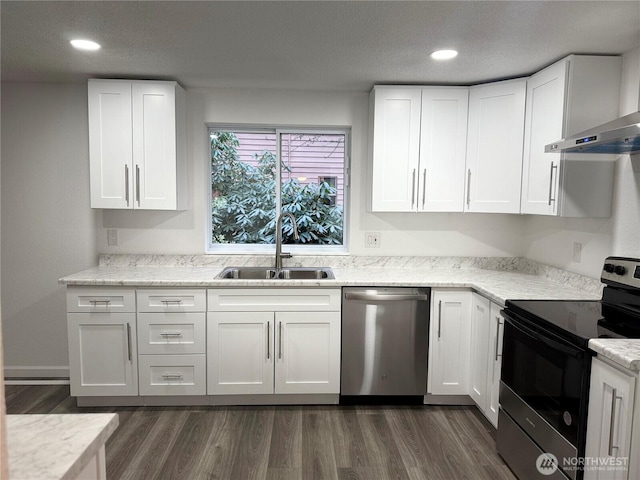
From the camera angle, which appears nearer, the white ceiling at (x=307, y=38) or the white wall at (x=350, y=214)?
the white ceiling at (x=307, y=38)

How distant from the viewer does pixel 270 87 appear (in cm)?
323

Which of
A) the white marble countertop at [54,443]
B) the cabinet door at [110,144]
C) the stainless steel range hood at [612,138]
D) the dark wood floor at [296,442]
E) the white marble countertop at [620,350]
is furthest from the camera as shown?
the cabinet door at [110,144]

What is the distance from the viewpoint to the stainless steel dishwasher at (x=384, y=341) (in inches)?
113

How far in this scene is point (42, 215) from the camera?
3.29 metres

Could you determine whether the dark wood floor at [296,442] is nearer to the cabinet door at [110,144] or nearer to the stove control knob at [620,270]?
the stove control knob at [620,270]

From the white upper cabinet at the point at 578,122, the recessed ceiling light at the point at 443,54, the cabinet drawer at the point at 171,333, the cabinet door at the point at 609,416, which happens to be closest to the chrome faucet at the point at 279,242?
the cabinet drawer at the point at 171,333

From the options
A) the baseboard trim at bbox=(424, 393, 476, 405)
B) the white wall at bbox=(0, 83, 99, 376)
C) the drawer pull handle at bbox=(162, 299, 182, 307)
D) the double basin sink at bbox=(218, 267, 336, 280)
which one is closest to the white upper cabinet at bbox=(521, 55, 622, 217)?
the baseboard trim at bbox=(424, 393, 476, 405)

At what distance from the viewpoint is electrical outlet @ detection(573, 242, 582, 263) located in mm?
2723

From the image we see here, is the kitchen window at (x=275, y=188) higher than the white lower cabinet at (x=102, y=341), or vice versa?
the kitchen window at (x=275, y=188)

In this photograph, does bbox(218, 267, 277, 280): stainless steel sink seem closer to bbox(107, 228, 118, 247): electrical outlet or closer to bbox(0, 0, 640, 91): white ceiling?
bbox(107, 228, 118, 247): electrical outlet

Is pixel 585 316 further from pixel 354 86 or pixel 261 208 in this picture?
pixel 261 208

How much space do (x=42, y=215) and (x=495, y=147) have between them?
3425 mm

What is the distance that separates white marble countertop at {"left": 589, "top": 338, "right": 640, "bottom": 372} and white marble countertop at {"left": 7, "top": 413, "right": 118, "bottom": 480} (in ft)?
5.39

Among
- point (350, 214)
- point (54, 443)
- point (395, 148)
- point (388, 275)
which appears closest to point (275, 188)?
point (350, 214)
